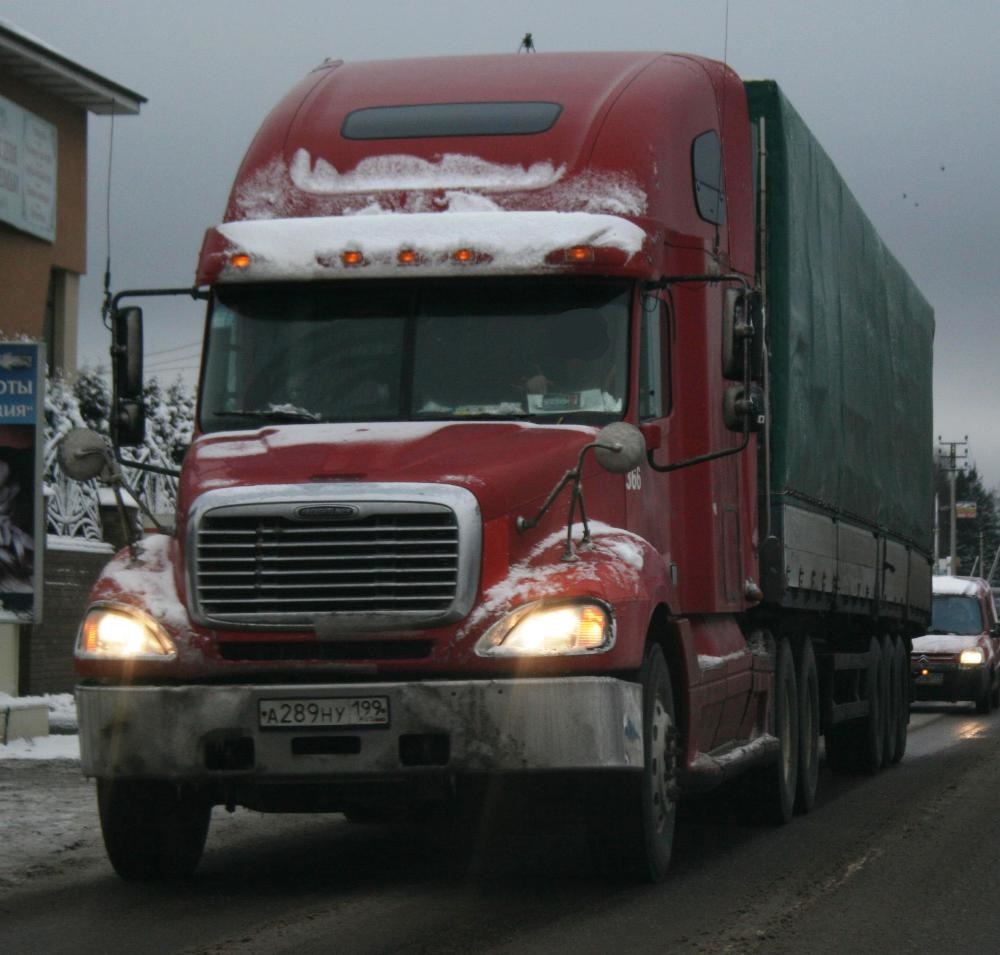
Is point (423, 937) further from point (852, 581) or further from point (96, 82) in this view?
point (96, 82)

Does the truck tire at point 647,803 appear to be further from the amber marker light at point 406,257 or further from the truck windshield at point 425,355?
the amber marker light at point 406,257

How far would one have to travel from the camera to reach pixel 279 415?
10406mm

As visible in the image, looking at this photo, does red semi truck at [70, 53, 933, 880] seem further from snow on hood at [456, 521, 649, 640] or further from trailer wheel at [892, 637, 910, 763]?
trailer wheel at [892, 637, 910, 763]

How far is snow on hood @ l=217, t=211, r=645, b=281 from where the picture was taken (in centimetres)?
1043


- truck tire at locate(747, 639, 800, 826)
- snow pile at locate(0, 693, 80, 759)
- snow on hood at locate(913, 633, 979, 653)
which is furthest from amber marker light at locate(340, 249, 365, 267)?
snow on hood at locate(913, 633, 979, 653)

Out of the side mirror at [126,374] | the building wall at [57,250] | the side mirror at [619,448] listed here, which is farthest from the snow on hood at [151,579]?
the building wall at [57,250]

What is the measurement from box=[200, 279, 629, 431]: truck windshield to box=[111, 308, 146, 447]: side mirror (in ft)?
1.33

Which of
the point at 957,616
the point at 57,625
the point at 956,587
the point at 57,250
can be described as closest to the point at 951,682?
the point at 957,616

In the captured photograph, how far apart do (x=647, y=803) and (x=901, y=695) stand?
11343mm

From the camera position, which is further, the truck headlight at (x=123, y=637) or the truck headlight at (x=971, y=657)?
the truck headlight at (x=971, y=657)

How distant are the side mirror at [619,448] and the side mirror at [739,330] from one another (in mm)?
1007

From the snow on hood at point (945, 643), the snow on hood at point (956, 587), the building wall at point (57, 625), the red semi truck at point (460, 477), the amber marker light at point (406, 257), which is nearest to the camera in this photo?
the red semi truck at point (460, 477)

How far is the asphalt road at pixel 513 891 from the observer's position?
866 centimetres

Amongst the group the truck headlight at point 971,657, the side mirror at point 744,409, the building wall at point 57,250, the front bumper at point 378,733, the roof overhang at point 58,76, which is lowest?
the front bumper at point 378,733
